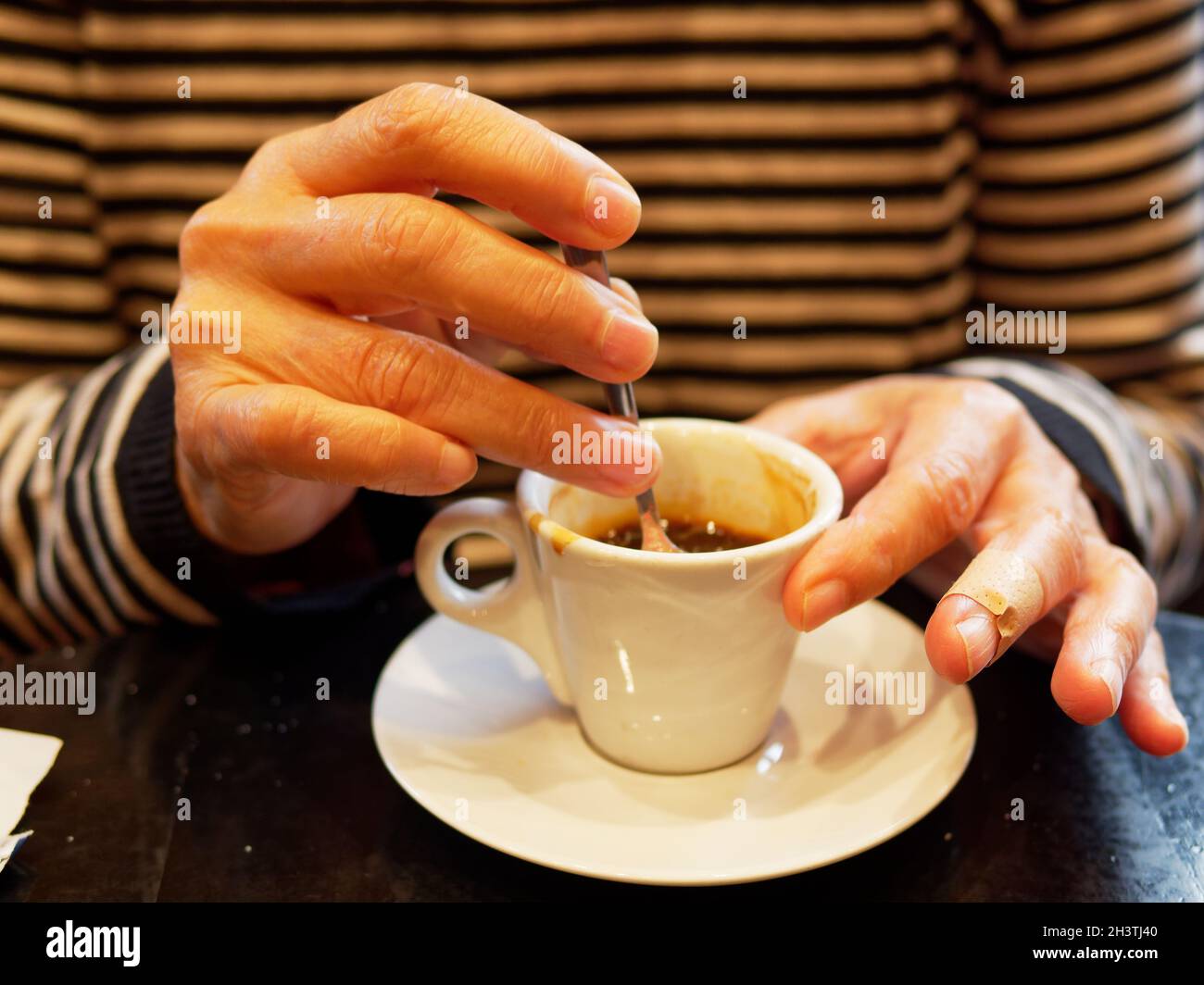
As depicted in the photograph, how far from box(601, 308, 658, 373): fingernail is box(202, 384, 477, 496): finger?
0.13 metres

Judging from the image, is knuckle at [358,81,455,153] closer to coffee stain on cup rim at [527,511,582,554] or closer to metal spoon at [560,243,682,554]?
metal spoon at [560,243,682,554]

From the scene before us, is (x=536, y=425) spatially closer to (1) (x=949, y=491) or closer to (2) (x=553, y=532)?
(2) (x=553, y=532)

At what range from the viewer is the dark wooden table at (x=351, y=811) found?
2.26 feet

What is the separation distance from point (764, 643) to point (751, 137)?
0.87 m

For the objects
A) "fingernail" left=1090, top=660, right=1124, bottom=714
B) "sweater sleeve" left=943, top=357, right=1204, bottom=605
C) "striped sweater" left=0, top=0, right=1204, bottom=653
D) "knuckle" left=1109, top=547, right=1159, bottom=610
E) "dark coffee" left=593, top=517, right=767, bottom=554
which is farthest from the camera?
"striped sweater" left=0, top=0, right=1204, bottom=653

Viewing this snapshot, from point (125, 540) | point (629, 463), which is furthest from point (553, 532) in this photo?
point (125, 540)

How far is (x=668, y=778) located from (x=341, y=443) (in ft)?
1.15

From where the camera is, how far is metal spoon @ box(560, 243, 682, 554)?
75 centimetres

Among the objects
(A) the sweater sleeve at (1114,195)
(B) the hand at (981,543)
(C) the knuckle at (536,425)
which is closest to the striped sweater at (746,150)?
(A) the sweater sleeve at (1114,195)

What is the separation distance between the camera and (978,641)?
0.67m

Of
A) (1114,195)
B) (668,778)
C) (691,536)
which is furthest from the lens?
(1114,195)

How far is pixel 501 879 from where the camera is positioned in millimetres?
694

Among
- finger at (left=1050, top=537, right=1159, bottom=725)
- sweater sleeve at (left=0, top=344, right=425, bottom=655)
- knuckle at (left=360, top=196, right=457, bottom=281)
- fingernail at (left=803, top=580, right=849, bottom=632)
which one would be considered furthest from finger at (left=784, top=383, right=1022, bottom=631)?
sweater sleeve at (left=0, top=344, right=425, bottom=655)
